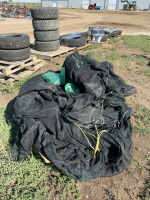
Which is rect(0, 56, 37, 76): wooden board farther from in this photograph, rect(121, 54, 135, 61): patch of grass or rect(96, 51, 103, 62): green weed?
rect(121, 54, 135, 61): patch of grass

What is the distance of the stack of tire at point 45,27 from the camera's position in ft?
18.0

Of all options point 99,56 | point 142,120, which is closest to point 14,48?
point 99,56

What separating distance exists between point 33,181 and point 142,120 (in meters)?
2.32

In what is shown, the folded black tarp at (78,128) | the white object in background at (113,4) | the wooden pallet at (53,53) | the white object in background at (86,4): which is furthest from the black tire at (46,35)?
the white object in background at (86,4)

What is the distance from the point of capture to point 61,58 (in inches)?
240

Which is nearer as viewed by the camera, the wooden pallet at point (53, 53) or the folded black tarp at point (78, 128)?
the folded black tarp at point (78, 128)

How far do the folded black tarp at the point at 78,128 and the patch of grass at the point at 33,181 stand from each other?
16 centimetres

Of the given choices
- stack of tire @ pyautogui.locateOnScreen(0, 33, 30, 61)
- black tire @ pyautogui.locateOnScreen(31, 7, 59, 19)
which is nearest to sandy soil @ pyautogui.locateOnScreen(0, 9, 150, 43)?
black tire @ pyautogui.locateOnScreen(31, 7, 59, 19)

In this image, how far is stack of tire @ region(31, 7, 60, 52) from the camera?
5476 mm

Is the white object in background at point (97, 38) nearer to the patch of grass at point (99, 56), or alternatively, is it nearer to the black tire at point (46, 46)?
the patch of grass at point (99, 56)

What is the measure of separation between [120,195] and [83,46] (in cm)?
625

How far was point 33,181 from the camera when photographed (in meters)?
2.23

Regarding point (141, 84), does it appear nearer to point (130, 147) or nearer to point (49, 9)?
point (130, 147)

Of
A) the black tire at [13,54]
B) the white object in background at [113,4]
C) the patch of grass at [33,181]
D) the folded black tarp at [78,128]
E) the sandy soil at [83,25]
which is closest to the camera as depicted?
the patch of grass at [33,181]
